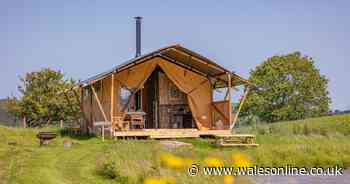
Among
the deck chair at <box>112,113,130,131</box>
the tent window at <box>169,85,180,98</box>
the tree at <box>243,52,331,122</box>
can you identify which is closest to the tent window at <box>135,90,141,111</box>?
the tent window at <box>169,85,180,98</box>

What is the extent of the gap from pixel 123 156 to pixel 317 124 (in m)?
18.9

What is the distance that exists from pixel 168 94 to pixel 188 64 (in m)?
1.64

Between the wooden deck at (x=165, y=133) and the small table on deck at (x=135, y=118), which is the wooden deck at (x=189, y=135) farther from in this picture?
the small table on deck at (x=135, y=118)

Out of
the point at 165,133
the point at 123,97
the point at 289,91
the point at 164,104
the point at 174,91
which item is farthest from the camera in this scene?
the point at 289,91

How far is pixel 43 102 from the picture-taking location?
37.2 m

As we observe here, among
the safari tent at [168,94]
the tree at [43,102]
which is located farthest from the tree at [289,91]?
the safari tent at [168,94]

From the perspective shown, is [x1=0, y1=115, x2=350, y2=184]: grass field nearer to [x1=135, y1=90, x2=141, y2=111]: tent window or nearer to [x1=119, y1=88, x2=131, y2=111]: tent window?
[x1=119, y1=88, x2=131, y2=111]: tent window

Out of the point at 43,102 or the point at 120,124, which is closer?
the point at 120,124

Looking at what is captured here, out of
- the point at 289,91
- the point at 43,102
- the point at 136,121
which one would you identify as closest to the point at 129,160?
the point at 136,121

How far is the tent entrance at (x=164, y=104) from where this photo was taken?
23625mm

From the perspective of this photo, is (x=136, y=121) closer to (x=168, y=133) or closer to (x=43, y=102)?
(x=168, y=133)

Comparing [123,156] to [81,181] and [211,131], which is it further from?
[211,131]

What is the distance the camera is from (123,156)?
1248cm

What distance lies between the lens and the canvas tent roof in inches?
841
